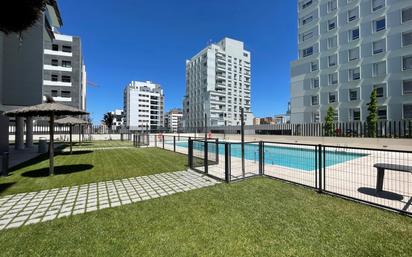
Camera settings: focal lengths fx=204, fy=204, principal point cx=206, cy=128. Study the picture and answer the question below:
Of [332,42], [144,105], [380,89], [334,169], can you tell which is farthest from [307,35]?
[144,105]

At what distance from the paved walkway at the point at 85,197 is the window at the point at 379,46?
103ft

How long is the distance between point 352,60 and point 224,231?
3433cm

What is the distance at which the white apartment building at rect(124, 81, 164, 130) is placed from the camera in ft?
313

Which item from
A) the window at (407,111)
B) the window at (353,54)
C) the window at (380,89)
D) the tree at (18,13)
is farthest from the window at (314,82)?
the tree at (18,13)

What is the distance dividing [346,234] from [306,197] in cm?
170

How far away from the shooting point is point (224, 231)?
3.38m

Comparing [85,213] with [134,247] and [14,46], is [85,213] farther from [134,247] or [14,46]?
[14,46]

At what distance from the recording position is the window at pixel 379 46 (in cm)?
2577

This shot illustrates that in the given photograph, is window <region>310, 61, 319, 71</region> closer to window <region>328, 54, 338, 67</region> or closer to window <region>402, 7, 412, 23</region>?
window <region>328, 54, 338, 67</region>

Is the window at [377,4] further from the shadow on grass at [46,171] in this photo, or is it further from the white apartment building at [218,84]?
the white apartment building at [218,84]

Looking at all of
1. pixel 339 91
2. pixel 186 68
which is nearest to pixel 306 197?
pixel 339 91

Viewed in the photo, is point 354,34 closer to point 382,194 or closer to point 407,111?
point 407,111

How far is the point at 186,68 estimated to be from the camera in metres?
85.6

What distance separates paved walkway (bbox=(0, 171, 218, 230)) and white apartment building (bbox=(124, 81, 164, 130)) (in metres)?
88.0
